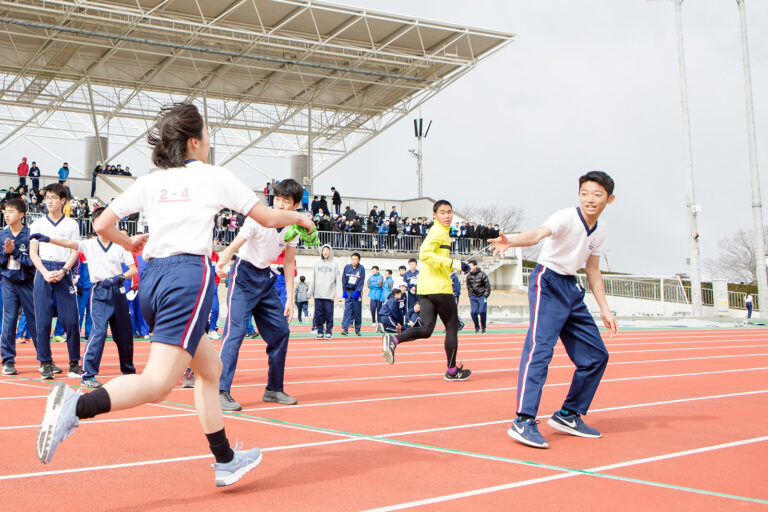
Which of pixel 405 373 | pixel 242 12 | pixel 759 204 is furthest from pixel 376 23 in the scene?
pixel 405 373

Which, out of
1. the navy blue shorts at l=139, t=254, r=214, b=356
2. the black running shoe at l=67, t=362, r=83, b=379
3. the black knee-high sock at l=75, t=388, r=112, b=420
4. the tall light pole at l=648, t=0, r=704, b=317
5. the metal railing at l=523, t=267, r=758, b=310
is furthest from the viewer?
the metal railing at l=523, t=267, r=758, b=310

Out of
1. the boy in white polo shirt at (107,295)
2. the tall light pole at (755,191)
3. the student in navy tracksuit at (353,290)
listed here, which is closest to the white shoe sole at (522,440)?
the boy in white polo shirt at (107,295)

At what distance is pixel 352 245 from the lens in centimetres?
3444

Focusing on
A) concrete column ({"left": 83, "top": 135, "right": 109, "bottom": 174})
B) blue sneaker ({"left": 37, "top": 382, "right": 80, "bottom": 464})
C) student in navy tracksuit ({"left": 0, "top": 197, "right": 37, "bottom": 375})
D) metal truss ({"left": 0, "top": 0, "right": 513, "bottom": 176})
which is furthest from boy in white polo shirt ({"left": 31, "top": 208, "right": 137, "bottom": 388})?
concrete column ({"left": 83, "top": 135, "right": 109, "bottom": 174})

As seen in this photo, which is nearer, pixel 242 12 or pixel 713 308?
pixel 242 12

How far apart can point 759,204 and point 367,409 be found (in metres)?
29.8

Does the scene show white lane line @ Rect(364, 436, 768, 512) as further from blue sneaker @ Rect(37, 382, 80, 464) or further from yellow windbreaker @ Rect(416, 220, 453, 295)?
yellow windbreaker @ Rect(416, 220, 453, 295)

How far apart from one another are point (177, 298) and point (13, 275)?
18.6 ft

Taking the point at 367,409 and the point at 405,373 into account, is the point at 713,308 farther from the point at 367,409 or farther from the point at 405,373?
the point at 367,409

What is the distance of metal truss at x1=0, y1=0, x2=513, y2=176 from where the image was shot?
1244 inches

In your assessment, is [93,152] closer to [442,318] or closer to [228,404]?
[442,318]

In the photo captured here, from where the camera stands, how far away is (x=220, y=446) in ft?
12.6

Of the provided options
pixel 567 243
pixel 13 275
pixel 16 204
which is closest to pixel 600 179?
pixel 567 243

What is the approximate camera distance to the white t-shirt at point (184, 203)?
12.5 ft
